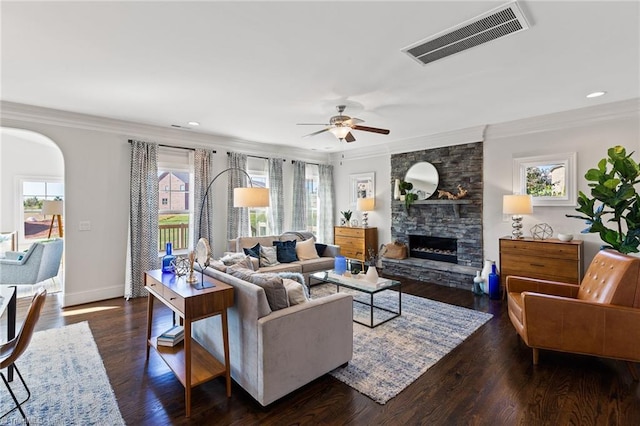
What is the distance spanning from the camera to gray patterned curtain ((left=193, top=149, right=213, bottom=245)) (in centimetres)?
536

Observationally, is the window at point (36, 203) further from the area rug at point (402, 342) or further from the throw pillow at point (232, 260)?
the area rug at point (402, 342)

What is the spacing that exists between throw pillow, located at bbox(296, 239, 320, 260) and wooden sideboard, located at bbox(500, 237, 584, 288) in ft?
9.96

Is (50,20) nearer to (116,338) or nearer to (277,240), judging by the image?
(116,338)

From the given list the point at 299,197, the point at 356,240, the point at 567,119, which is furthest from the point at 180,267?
the point at 567,119

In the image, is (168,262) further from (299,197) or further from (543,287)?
(299,197)

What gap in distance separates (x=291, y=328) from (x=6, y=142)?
25.7 ft

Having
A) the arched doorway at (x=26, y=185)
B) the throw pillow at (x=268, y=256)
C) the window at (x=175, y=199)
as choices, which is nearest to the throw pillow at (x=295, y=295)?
the throw pillow at (x=268, y=256)

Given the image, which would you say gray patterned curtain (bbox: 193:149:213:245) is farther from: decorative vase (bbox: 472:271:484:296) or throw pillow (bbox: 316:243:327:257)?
decorative vase (bbox: 472:271:484:296)

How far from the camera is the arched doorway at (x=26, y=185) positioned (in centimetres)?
633

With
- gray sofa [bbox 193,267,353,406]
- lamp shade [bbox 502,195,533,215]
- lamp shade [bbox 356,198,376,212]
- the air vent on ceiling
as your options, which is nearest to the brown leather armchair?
lamp shade [bbox 502,195,533,215]

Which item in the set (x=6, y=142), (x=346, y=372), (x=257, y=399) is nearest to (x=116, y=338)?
(x=257, y=399)

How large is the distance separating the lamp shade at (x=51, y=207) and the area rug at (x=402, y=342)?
19.8ft

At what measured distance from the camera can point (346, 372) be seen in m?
2.64

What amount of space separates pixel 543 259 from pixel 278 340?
13.2ft
